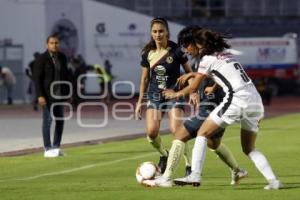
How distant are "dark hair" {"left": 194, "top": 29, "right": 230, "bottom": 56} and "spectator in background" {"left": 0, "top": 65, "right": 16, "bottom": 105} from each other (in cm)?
3022

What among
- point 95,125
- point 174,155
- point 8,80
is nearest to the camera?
point 174,155

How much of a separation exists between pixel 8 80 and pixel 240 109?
31.0m

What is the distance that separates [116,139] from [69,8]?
2235 centimetres

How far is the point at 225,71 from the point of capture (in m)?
10.8

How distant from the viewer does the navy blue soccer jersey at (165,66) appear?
12.8 m

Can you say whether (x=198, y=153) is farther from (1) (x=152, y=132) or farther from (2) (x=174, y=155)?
(1) (x=152, y=132)

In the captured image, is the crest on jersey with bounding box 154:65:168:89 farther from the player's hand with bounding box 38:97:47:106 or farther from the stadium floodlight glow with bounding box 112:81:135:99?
the stadium floodlight glow with bounding box 112:81:135:99

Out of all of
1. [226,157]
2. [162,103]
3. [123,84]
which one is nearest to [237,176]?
[226,157]

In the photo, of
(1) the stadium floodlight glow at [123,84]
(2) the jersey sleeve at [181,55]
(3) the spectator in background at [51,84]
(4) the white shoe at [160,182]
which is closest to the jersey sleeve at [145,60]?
(2) the jersey sleeve at [181,55]

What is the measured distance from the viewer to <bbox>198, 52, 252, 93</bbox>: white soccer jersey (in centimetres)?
1084

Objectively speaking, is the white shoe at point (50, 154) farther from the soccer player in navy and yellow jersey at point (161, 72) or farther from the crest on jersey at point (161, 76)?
the crest on jersey at point (161, 76)

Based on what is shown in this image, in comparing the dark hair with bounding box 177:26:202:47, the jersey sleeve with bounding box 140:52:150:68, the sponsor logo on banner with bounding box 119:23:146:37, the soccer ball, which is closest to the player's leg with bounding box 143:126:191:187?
the soccer ball

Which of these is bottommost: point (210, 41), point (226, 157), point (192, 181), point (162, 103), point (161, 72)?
point (192, 181)

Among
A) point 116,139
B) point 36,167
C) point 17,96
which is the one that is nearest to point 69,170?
point 36,167
